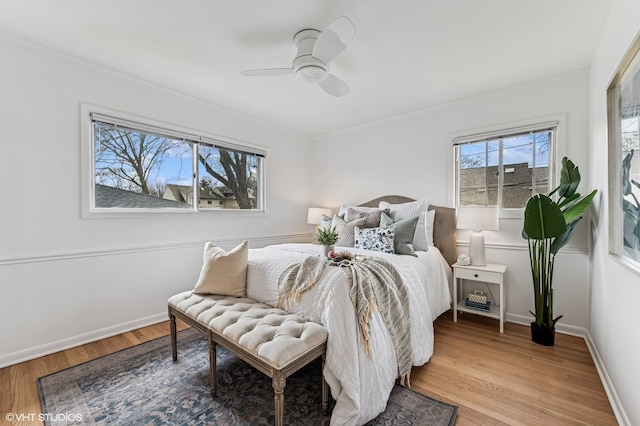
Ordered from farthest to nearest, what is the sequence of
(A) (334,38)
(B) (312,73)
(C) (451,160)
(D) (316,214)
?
(D) (316,214), (C) (451,160), (B) (312,73), (A) (334,38)

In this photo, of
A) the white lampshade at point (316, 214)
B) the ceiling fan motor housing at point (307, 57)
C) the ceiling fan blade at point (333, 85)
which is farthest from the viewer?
the white lampshade at point (316, 214)

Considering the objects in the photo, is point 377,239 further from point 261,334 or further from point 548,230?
point 261,334

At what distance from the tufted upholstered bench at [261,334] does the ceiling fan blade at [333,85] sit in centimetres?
183

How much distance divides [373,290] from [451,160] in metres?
2.30

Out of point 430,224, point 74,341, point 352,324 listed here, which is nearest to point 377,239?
point 430,224

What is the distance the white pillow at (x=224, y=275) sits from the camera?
2119mm

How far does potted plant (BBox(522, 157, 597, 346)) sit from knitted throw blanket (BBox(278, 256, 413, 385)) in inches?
50.3

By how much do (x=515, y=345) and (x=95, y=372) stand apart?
342cm

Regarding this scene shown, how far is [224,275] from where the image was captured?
2133mm

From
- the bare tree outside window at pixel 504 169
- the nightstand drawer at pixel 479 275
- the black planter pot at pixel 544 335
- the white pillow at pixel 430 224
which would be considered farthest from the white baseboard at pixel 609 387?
the white pillow at pixel 430 224

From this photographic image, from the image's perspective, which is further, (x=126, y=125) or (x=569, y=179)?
(x=126, y=125)

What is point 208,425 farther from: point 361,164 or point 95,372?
point 361,164

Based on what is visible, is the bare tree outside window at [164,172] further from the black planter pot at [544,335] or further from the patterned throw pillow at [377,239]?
the black planter pot at [544,335]

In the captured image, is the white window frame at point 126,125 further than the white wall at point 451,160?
No
